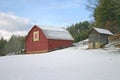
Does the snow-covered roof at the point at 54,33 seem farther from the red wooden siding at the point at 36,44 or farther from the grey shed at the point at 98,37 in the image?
the grey shed at the point at 98,37

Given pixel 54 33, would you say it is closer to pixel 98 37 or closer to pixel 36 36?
pixel 36 36

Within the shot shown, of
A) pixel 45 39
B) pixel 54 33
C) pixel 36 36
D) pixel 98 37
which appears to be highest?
pixel 54 33

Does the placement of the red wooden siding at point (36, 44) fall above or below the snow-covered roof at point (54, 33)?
below

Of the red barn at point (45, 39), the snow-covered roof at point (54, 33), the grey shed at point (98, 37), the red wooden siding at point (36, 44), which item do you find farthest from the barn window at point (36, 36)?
the grey shed at point (98, 37)

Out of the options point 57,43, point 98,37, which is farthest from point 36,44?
point 98,37

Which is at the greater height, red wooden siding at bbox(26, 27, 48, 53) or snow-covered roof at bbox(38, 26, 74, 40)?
snow-covered roof at bbox(38, 26, 74, 40)

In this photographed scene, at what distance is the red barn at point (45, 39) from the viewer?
39875mm

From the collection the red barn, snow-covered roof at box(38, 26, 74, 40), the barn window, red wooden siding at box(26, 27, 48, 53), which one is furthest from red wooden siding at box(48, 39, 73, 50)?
the barn window

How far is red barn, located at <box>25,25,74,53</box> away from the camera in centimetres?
3988

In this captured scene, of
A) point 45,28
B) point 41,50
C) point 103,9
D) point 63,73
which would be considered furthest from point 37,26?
point 63,73

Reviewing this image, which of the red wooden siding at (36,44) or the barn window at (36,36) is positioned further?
the barn window at (36,36)

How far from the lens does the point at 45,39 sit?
39969mm

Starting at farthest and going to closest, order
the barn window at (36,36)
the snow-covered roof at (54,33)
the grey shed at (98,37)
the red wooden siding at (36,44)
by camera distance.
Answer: the barn window at (36,36), the snow-covered roof at (54,33), the red wooden siding at (36,44), the grey shed at (98,37)

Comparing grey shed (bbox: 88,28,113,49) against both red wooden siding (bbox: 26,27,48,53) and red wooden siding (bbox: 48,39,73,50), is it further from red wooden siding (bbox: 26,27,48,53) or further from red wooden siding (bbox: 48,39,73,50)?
red wooden siding (bbox: 26,27,48,53)
